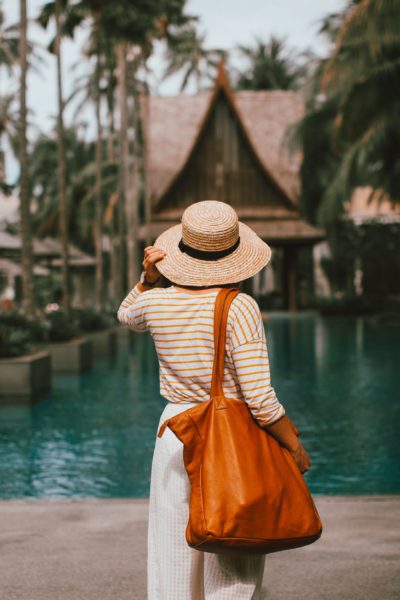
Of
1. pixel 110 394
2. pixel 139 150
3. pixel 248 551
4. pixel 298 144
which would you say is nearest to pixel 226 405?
pixel 248 551

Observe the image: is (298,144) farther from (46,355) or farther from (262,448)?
(262,448)

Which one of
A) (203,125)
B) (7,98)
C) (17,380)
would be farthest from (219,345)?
(7,98)

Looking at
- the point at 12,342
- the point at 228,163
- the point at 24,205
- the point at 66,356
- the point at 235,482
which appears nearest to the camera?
the point at 235,482

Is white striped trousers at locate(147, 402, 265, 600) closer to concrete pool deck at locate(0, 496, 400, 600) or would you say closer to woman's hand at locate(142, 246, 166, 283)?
woman's hand at locate(142, 246, 166, 283)

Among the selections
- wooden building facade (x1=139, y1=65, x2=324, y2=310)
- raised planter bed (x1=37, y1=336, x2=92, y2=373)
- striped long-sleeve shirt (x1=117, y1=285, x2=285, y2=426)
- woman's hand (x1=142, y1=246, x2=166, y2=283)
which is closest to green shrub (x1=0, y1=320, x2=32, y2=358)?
raised planter bed (x1=37, y1=336, x2=92, y2=373)

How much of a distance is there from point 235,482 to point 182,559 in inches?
16.0

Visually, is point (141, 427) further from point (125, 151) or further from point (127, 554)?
point (125, 151)

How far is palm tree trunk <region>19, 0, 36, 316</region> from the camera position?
16641 millimetres

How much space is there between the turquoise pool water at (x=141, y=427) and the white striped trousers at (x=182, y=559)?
3.68m

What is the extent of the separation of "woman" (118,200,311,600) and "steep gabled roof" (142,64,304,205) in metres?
33.9

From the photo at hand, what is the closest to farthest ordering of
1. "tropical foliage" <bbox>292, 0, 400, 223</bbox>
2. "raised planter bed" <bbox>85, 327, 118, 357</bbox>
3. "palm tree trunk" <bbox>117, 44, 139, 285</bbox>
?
"raised planter bed" <bbox>85, 327, 118, 357</bbox>, "tropical foliage" <bbox>292, 0, 400, 223</bbox>, "palm tree trunk" <bbox>117, 44, 139, 285</bbox>

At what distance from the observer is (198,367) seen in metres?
2.96

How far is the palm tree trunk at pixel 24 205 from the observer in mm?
16641

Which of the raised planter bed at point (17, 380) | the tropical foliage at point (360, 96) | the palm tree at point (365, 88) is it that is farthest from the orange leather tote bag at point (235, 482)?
the palm tree at point (365, 88)
